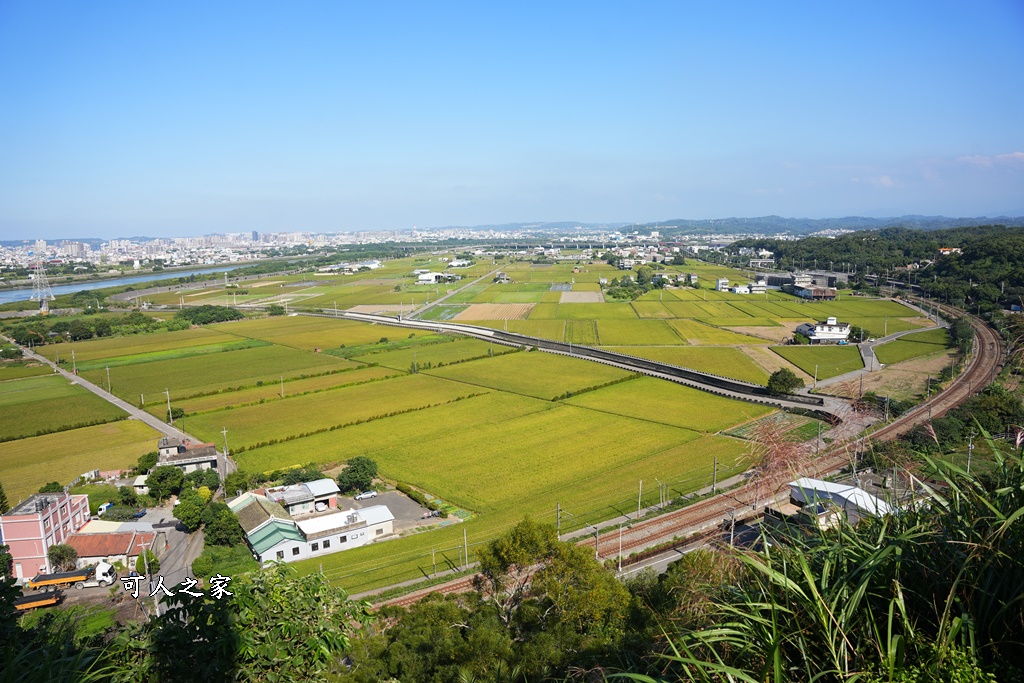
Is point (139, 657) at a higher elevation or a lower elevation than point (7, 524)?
higher

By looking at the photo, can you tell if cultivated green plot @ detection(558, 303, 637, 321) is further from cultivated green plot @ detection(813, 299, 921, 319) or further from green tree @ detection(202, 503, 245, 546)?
green tree @ detection(202, 503, 245, 546)

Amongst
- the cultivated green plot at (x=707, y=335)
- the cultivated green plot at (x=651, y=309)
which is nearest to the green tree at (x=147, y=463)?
the cultivated green plot at (x=707, y=335)

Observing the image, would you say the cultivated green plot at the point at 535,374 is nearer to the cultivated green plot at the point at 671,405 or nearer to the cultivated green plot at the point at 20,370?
the cultivated green plot at the point at 671,405

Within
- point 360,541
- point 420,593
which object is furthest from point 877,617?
point 360,541

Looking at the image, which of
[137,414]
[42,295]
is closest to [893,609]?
[137,414]

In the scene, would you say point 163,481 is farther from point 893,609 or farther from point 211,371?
point 893,609

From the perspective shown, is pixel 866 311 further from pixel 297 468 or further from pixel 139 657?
pixel 139 657
